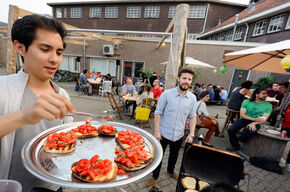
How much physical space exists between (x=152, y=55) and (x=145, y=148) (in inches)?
589

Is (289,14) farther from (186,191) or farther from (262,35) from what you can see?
(186,191)

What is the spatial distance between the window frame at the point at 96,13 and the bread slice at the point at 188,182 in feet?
82.0

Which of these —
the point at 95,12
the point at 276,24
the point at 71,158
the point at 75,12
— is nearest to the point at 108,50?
the point at 95,12

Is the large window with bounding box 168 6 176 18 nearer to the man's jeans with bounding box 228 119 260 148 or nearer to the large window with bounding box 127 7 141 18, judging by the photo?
the large window with bounding box 127 7 141 18

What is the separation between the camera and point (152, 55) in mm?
15695

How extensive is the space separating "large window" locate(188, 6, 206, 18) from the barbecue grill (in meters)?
21.8

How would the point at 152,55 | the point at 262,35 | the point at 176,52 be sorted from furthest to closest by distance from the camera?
the point at 152,55
the point at 262,35
the point at 176,52

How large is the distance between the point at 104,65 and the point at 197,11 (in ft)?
51.5

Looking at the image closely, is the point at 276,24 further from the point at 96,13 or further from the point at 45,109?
the point at 96,13

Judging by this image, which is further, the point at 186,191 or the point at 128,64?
the point at 128,64

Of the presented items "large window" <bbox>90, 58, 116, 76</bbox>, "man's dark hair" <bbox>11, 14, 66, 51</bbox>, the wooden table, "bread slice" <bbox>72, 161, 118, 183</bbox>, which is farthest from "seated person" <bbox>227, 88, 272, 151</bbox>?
"large window" <bbox>90, 58, 116, 76</bbox>

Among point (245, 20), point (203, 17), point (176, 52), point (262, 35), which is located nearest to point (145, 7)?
point (203, 17)

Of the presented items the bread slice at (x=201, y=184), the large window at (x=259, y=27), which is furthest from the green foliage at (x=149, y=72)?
the bread slice at (x=201, y=184)

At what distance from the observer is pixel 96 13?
832 inches
